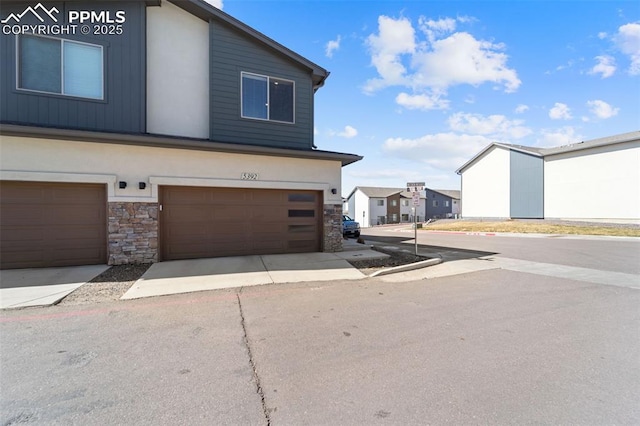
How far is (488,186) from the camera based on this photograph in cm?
3206

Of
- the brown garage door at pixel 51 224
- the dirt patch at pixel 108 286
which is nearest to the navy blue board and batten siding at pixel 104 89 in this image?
the brown garage door at pixel 51 224

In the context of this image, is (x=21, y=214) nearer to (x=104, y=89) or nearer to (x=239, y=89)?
(x=104, y=89)

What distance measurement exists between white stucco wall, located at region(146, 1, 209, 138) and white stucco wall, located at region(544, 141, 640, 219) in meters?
29.5

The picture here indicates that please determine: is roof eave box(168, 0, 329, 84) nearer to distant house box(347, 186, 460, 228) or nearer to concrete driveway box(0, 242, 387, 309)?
concrete driveway box(0, 242, 387, 309)

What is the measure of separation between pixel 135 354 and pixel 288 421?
7.47 ft

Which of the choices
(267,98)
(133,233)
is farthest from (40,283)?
(267,98)

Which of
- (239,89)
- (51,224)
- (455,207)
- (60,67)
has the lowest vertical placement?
(51,224)

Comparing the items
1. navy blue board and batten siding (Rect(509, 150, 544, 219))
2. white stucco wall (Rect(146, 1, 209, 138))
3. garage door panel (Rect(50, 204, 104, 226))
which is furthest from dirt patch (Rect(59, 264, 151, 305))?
navy blue board and batten siding (Rect(509, 150, 544, 219))

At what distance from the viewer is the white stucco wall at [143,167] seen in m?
7.64

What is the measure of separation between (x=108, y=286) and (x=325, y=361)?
5.63 meters

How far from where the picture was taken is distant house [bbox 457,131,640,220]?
22.2m

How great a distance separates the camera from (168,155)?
884 cm

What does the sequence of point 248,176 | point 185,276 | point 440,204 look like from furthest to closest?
point 440,204, point 248,176, point 185,276

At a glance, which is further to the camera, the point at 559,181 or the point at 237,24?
the point at 559,181
